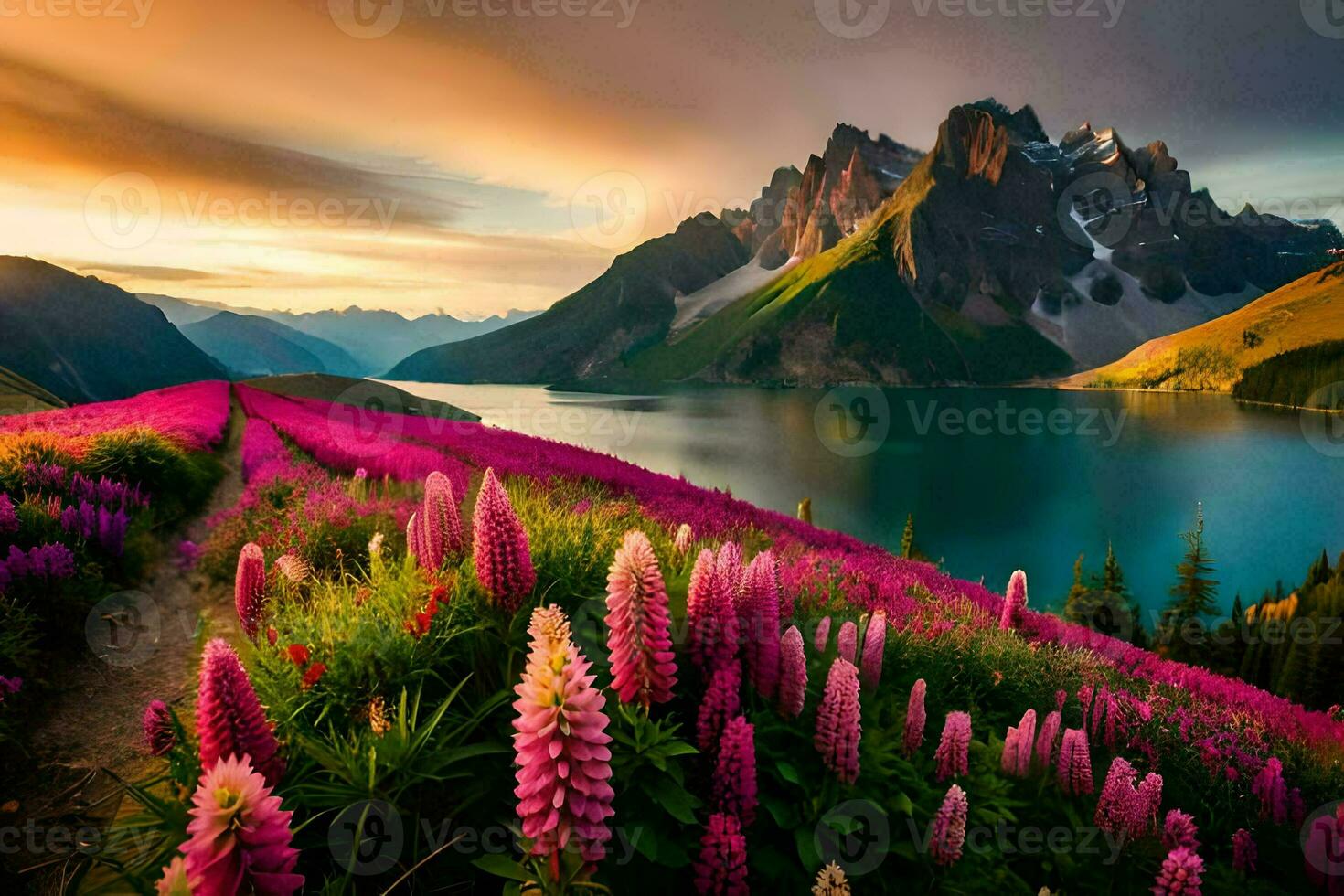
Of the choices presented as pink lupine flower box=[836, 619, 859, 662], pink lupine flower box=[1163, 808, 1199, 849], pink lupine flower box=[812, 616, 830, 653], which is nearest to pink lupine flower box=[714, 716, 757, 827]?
pink lupine flower box=[836, 619, 859, 662]

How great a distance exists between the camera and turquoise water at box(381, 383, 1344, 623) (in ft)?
125

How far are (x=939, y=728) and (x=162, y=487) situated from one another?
39.3 ft

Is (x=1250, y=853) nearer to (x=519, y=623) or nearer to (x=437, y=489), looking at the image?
(x=519, y=623)

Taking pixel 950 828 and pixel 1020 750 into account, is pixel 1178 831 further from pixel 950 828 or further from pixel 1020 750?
pixel 950 828

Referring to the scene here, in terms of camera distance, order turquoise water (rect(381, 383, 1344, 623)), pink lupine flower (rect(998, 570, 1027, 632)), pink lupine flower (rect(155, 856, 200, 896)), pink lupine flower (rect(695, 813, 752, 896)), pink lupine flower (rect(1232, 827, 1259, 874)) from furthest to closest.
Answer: turquoise water (rect(381, 383, 1344, 623)) → pink lupine flower (rect(998, 570, 1027, 632)) → pink lupine flower (rect(1232, 827, 1259, 874)) → pink lupine flower (rect(695, 813, 752, 896)) → pink lupine flower (rect(155, 856, 200, 896))

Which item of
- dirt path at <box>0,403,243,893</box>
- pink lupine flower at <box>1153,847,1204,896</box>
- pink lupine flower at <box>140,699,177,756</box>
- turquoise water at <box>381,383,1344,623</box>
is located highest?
pink lupine flower at <box>140,699,177,756</box>

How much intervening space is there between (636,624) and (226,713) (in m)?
1.59

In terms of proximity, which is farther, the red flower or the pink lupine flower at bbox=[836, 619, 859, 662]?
the pink lupine flower at bbox=[836, 619, 859, 662]

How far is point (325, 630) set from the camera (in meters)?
3.38

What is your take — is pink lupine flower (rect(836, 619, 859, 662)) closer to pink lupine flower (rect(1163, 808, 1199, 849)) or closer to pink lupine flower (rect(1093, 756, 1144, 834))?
pink lupine flower (rect(1093, 756, 1144, 834))

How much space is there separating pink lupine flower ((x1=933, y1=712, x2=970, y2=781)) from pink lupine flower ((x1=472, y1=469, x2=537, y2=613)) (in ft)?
8.86

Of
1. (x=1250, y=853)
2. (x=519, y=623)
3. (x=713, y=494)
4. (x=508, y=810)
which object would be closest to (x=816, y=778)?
(x=508, y=810)

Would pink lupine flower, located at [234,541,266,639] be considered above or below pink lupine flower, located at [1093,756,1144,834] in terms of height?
above

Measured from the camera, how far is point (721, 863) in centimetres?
269
